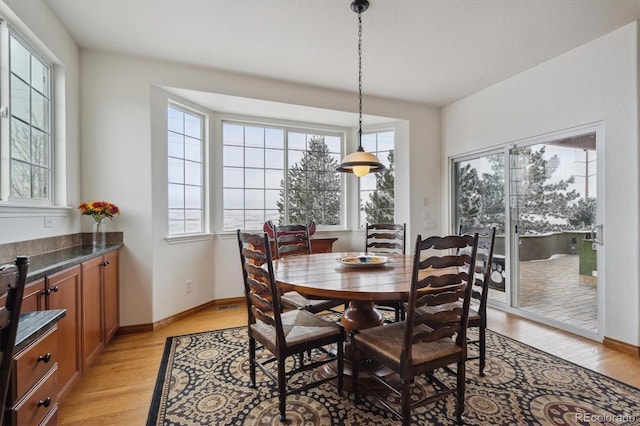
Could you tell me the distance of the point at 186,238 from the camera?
3609mm

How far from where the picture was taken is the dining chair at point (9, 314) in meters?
0.82

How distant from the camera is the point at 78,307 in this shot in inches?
84.4

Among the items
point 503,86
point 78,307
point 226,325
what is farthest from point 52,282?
point 503,86

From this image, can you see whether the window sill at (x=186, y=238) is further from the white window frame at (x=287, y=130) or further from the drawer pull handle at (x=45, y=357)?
the drawer pull handle at (x=45, y=357)

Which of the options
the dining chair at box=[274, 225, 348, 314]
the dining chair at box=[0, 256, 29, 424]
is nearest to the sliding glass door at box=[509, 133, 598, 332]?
the dining chair at box=[274, 225, 348, 314]

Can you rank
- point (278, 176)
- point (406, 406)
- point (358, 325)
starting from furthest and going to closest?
point (278, 176) → point (358, 325) → point (406, 406)

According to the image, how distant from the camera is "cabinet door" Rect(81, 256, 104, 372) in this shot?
2.23 m

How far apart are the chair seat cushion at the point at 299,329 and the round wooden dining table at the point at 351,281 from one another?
24 centimetres

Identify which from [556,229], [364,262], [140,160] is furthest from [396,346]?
[140,160]

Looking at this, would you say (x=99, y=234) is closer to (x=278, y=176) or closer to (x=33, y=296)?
(x=33, y=296)

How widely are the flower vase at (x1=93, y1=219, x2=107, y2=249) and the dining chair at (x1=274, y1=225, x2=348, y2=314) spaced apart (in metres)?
1.62

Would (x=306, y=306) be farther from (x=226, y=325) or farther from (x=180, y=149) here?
(x=180, y=149)

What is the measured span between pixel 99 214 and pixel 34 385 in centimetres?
204

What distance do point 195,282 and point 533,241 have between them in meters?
3.92
